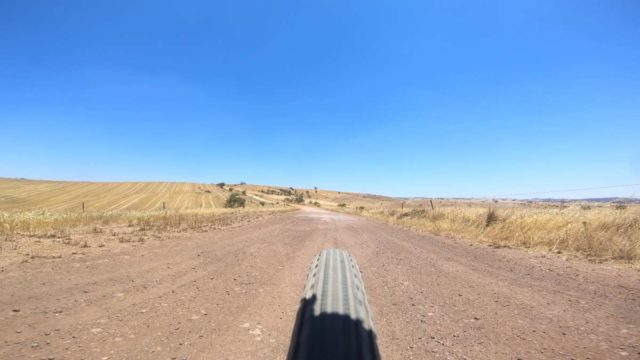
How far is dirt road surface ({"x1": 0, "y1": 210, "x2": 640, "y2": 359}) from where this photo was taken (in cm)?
329

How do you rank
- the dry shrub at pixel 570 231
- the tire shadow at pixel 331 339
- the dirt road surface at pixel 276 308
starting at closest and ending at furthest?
the tire shadow at pixel 331 339 → the dirt road surface at pixel 276 308 → the dry shrub at pixel 570 231

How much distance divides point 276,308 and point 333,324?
3.11 m

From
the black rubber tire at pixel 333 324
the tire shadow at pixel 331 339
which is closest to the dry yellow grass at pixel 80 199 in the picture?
the black rubber tire at pixel 333 324

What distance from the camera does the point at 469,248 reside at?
10406 mm

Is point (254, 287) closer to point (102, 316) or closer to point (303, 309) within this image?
point (102, 316)

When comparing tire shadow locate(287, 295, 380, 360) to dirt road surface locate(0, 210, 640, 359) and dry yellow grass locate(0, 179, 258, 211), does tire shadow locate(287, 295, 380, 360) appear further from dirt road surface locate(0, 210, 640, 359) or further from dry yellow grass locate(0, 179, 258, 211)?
dry yellow grass locate(0, 179, 258, 211)

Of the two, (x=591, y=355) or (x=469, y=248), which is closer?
(x=591, y=355)

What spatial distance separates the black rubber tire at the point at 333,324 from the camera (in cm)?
155

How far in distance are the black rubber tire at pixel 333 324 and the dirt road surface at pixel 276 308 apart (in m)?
1.39

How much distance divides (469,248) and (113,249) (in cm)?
1077

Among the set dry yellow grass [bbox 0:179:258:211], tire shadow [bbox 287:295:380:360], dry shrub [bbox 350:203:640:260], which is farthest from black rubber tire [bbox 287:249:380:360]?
dry yellow grass [bbox 0:179:258:211]

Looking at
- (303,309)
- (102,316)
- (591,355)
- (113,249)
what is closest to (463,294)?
(591,355)

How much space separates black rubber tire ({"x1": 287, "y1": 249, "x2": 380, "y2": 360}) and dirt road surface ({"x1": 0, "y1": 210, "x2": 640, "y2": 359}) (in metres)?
1.39

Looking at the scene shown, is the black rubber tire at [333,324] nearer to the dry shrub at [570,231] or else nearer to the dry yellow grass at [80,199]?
the dry shrub at [570,231]
